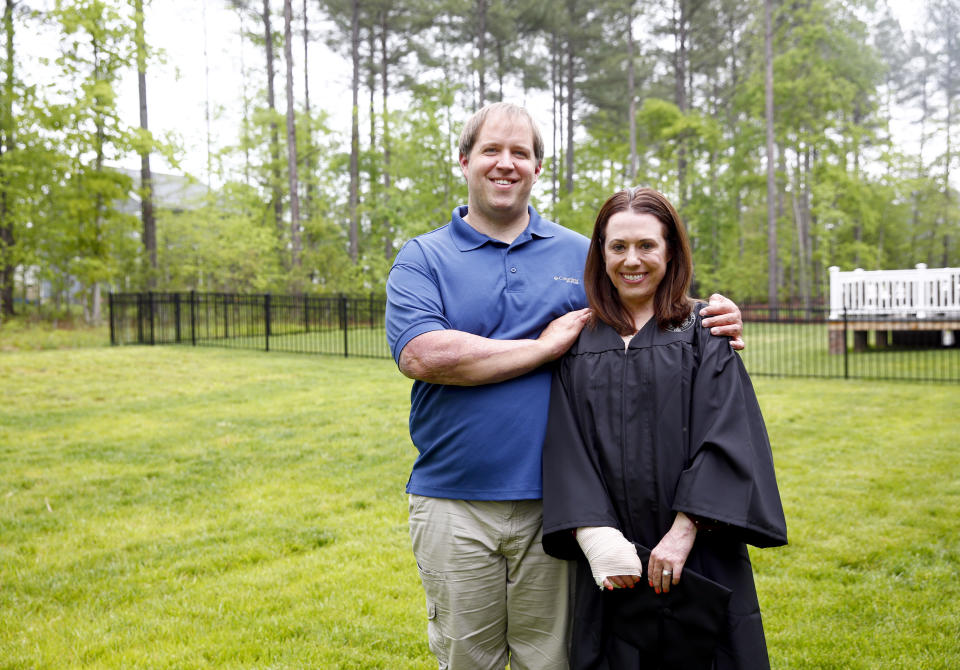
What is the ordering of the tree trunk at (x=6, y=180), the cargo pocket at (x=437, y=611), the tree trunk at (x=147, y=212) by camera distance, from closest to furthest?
the cargo pocket at (x=437, y=611)
the tree trunk at (x=6, y=180)
the tree trunk at (x=147, y=212)

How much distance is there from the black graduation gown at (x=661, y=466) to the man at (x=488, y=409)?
0.13 metres

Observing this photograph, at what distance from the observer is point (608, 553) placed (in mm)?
1819

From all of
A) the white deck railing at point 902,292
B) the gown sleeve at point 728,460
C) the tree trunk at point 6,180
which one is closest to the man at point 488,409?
the gown sleeve at point 728,460

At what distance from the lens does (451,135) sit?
23.0 m

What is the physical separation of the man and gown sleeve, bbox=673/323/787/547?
8.9 inches

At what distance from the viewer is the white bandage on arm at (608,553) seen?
1808mm

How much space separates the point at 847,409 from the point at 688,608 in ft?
26.0

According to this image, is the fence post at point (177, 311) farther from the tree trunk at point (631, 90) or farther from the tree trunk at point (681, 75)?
the tree trunk at point (681, 75)

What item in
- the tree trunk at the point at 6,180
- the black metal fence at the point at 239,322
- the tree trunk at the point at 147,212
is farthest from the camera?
the tree trunk at the point at 147,212

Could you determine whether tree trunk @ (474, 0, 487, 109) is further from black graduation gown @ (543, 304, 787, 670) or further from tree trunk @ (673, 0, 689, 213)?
black graduation gown @ (543, 304, 787, 670)

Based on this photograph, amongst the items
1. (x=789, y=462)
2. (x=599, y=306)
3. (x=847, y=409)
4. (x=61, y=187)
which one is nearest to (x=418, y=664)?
(x=599, y=306)

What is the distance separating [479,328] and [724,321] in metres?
0.67

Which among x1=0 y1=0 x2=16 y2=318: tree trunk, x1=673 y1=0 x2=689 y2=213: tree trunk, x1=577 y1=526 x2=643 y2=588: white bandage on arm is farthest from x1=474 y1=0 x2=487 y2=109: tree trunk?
x1=577 y1=526 x2=643 y2=588: white bandage on arm

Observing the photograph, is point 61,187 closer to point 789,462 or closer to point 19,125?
point 19,125
